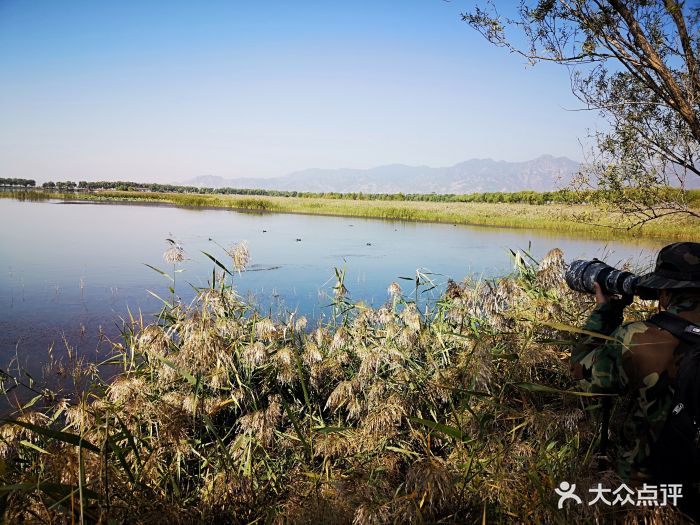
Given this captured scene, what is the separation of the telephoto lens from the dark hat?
0.11 m

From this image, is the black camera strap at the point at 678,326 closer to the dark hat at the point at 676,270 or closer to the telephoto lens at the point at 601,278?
the dark hat at the point at 676,270

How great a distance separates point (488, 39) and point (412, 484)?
719 cm

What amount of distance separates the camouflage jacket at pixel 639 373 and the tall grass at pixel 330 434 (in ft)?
0.58

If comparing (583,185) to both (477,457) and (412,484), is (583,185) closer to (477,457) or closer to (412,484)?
(477,457)

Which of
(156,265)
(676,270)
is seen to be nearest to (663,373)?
(676,270)

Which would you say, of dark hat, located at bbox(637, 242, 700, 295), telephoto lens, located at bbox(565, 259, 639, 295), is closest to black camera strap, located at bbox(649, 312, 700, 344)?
dark hat, located at bbox(637, 242, 700, 295)

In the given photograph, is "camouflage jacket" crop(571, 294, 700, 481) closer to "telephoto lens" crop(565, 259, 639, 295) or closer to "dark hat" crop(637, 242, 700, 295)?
"dark hat" crop(637, 242, 700, 295)

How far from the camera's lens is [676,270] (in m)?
1.91

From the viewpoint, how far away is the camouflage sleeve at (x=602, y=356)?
6.37 feet

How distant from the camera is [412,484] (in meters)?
2.08

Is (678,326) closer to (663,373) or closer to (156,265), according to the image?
(663,373)

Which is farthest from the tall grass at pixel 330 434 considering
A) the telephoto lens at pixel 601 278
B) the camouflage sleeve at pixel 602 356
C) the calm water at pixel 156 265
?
the calm water at pixel 156 265

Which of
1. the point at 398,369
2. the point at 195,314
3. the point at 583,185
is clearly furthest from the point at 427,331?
the point at 583,185

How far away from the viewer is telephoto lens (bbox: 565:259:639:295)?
2141mm
